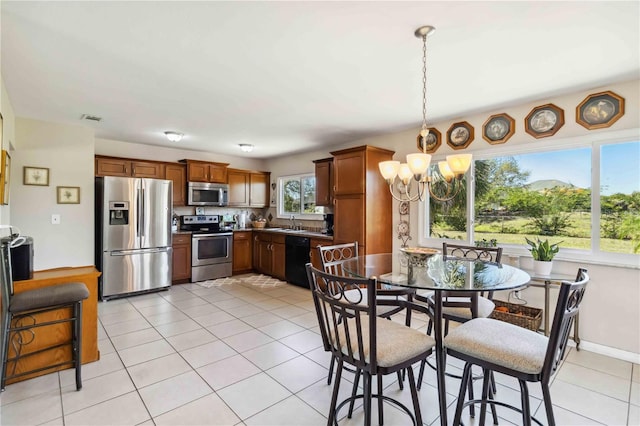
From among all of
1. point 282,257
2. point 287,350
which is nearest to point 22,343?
point 287,350

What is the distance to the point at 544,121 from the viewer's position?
3.10 m

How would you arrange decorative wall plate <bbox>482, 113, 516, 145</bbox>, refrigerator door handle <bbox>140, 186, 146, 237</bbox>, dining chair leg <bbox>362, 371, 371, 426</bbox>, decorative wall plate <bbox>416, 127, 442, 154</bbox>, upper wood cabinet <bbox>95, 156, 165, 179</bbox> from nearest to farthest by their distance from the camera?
dining chair leg <bbox>362, 371, 371, 426</bbox>
decorative wall plate <bbox>482, 113, 516, 145</bbox>
decorative wall plate <bbox>416, 127, 442, 154</bbox>
refrigerator door handle <bbox>140, 186, 146, 237</bbox>
upper wood cabinet <bbox>95, 156, 165, 179</bbox>

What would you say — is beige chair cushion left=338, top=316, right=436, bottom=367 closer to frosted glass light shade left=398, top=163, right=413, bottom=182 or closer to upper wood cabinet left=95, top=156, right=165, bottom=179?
frosted glass light shade left=398, top=163, right=413, bottom=182

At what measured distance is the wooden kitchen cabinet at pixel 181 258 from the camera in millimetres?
5129

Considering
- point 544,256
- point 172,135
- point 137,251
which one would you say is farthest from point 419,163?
point 137,251

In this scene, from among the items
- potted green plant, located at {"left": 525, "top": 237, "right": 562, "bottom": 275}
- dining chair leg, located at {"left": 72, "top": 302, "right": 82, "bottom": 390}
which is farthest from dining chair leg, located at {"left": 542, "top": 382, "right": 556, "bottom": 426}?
dining chair leg, located at {"left": 72, "top": 302, "right": 82, "bottom": 390}

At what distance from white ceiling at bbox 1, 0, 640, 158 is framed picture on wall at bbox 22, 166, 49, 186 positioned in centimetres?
64

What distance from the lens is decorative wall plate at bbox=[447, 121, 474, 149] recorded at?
3643 millimetres

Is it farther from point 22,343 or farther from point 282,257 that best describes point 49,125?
point 282,257

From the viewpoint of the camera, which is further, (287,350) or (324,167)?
(324,167)

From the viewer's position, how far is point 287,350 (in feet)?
9.22

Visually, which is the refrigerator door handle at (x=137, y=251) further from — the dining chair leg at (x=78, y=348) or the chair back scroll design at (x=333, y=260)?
the chair back scroll design at (x=333, y=260)

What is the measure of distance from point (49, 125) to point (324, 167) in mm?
3709

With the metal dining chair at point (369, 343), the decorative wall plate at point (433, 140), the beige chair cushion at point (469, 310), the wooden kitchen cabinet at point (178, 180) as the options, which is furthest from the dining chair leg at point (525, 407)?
the wooden kitchen cabinet at point (178, 180)
